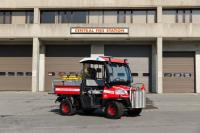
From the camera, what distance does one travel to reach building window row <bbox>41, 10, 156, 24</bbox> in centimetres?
3525

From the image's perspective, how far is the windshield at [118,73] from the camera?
13.6m

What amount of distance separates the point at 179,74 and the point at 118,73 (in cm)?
2288

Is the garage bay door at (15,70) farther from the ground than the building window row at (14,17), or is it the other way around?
the building window row at (14,17)

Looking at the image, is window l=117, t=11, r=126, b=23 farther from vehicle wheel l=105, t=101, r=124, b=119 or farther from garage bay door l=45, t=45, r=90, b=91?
vehicle wheel l=105, t=101, r=124, b=119

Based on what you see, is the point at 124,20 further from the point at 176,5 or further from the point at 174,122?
the point at 174,122

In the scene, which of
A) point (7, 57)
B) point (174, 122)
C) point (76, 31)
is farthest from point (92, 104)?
point (7, 57)

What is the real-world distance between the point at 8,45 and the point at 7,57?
1.26m

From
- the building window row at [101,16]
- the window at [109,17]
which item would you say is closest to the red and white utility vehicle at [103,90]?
the window at [109,17]

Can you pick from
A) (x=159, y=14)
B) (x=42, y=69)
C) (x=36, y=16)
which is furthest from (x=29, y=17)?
(x=159, y=14)

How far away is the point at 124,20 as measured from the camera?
3544 centimetres

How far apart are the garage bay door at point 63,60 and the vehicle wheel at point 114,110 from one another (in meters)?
23.2

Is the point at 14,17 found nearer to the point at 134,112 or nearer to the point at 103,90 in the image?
the point at 103,90

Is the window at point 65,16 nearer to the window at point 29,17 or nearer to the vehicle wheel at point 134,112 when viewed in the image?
the window at point 29,17

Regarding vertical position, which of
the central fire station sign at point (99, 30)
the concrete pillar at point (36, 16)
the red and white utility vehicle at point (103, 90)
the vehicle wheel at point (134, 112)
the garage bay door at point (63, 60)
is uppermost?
the concrete pillar at point (36, 16)
